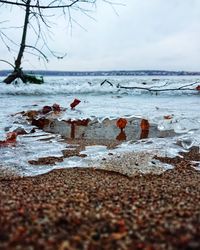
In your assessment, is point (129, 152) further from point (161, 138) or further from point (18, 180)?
point (18, 180)

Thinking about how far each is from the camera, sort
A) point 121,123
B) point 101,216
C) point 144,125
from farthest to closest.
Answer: point 121,123 < point 144,125 < point 101,216

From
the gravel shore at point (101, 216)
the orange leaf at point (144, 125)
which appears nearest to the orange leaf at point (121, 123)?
the orange leaf at point (144, 125)

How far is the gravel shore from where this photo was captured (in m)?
1.32

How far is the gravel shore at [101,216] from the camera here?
1315 millimetres

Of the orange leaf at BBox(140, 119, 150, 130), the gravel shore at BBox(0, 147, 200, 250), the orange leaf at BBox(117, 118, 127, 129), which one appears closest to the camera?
the gravel shore at BBox(0, 147, 200, 250)

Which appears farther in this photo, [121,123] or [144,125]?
[121,123]

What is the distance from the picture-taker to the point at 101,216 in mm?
1607

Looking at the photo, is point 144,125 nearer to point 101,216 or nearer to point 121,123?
point 121,123

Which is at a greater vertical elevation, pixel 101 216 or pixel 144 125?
pixel 101 216

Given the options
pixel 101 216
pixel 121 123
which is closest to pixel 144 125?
pixel 121 123

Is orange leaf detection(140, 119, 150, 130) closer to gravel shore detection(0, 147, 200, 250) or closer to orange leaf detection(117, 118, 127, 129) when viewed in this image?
orange leaf detection(117, 118, 127, 129)

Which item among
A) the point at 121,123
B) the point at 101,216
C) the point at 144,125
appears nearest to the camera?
the point at 101,216

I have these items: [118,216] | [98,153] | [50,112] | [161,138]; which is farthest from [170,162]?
[50,112]

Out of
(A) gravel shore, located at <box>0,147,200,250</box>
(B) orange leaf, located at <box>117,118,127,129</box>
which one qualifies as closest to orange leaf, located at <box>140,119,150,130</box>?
(B) orange leaf, located at <box>117,118,127,129</box>
